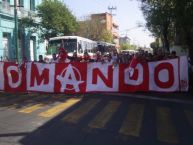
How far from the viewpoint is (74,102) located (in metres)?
15.1

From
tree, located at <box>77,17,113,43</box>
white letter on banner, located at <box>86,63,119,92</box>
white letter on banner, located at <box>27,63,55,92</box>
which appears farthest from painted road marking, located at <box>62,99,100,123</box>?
tree, located at <box>77,17,113,43</box>

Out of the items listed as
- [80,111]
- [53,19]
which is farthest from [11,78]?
[53,19]

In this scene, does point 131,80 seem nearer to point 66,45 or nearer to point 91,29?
point 66,45

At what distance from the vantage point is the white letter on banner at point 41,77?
704 inches

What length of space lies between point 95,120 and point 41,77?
6.88 metres

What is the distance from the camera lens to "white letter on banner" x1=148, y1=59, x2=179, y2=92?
17.4 meters

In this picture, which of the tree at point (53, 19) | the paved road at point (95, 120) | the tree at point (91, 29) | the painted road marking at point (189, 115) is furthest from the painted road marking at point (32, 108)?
the tree at point (91, 29)

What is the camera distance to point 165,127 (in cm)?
1070

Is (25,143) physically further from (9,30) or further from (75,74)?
(9,30)

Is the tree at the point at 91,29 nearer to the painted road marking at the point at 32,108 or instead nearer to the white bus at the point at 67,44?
the white bus at the point at 67,44

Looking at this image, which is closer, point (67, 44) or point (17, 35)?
point (67, 44)

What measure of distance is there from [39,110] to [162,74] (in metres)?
6.11

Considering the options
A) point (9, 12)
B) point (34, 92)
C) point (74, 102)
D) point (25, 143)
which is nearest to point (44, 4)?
point (9, 12)

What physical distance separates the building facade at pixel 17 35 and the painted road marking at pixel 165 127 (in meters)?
22.9
